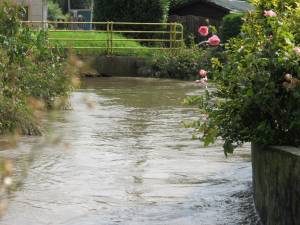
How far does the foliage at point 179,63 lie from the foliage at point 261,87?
1545cm

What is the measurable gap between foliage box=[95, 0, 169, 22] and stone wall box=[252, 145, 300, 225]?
81.6ft

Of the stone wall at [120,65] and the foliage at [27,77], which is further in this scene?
the stone wall at [120,65]

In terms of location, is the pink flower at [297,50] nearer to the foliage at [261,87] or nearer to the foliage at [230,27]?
the foliage at [261,87]

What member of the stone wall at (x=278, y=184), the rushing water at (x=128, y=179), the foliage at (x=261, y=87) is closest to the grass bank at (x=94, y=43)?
the rushing water at (x=128, y=179)

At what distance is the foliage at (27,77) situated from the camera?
23.1 ft

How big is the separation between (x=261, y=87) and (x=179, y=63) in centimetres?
1705

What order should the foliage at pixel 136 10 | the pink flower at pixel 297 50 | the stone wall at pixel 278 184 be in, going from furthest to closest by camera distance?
1. the foliage at pixel 136 10
2. the pink flower at pixel 297 50
3. the stone wall at pixel 278 184

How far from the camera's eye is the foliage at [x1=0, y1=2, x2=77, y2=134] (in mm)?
7047

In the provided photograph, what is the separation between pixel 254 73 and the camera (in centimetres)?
523

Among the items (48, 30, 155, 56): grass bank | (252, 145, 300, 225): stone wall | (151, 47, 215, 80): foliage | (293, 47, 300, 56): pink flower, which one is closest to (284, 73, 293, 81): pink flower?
(293, 47, 300, 56): pink flower

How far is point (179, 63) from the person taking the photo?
2214cm

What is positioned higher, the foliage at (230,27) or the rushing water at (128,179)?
the foliage at (230,27)

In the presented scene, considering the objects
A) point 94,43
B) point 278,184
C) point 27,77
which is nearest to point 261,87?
point 278,184

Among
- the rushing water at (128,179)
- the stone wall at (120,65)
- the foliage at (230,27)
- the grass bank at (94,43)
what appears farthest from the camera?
the grass bank at (94,43)
